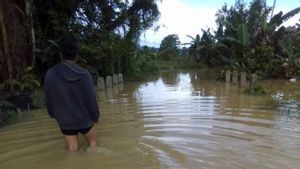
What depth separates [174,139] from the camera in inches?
272

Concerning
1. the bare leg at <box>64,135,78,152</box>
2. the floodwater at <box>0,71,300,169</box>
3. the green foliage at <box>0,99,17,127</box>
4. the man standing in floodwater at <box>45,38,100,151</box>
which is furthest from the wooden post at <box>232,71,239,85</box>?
the man standing in floodwater at <box>45,38,100,151</box>

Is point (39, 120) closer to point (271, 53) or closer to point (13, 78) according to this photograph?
point (13, 78)

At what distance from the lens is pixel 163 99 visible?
12641 mm

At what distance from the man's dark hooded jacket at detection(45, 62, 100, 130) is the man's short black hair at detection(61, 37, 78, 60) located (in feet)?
0.32

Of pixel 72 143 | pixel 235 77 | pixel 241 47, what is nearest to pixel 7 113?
pixel 72 143

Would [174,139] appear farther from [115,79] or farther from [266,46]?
[266,46]

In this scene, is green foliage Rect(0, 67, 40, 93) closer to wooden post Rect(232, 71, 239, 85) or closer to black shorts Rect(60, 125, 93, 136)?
black shorts Rect(60, 125, 93, 136)

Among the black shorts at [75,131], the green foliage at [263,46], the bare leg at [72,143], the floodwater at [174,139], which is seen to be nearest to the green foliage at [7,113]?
the floodwater at [174,139]

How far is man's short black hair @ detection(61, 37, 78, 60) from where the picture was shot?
5484 millimetres

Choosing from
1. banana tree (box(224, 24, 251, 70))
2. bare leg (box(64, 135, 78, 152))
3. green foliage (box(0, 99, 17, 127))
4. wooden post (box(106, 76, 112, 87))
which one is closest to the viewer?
bare leg (box(64, 135, 78, 152))

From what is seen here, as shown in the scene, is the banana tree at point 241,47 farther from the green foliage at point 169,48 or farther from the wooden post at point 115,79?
the green foliage at point 169,48

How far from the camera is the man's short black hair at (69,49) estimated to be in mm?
5484

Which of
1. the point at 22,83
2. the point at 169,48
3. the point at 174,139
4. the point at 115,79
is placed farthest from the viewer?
the point at 169,48

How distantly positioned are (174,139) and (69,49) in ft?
7.93
